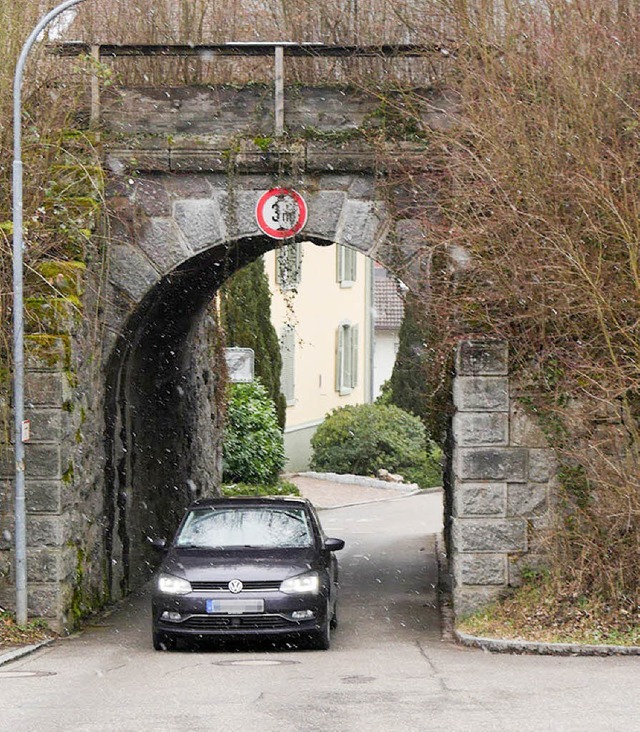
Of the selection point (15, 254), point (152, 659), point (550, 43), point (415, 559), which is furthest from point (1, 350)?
point (415, 559)

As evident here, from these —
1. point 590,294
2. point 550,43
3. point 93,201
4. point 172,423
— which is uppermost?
point 550,43

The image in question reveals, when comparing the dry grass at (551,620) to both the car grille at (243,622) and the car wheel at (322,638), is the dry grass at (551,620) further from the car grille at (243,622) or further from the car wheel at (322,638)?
the car grille at (243,622)

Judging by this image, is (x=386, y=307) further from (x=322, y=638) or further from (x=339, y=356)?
(x=322, y=638)

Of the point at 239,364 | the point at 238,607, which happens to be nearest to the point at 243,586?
the point at 238,607

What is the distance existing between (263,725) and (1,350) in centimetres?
626

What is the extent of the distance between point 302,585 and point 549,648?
7.56 feet

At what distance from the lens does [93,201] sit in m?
15.1

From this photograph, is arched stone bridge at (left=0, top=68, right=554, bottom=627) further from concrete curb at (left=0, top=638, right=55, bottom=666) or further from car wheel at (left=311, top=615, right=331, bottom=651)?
car wheel at (left=311, top=615, right=331, bottom=651)

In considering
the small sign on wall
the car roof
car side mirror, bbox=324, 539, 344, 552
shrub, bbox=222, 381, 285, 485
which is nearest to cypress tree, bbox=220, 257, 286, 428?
shrub, bbox=222, 381, 285, 485

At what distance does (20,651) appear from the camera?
1268 centimetres

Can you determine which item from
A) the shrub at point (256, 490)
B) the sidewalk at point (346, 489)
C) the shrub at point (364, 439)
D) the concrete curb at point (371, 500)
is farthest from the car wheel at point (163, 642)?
the shrub at point (364, 439)

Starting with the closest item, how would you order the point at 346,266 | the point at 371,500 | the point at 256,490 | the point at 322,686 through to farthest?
the point at 322,686 < the point at 256,490 < the point at 371,500 < the point at 346,266

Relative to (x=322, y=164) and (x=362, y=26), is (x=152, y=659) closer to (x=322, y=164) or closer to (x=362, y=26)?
(x=322, y=164)

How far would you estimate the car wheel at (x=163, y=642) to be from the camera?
509 inches
